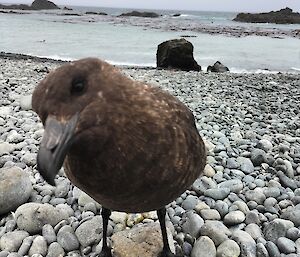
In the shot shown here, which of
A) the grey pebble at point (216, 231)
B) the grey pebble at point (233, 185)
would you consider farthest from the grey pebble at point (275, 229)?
the grey pebble at point (233, 185)

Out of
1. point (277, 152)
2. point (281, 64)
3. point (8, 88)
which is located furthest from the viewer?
point (281, 64)

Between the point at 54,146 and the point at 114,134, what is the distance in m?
0.30

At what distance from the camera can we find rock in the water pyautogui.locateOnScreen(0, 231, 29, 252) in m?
3.47

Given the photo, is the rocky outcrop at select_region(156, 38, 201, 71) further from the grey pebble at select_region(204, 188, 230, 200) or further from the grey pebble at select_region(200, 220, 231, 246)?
the grey pebble at select_region(200, 220, 231, 246)

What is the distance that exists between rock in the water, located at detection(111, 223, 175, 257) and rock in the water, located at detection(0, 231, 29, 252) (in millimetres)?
759

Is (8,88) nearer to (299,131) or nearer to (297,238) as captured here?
(299,131)

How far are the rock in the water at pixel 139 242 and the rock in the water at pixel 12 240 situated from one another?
0.76 m

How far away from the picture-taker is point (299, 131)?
6223 millimetres

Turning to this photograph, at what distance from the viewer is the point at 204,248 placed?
345 cm

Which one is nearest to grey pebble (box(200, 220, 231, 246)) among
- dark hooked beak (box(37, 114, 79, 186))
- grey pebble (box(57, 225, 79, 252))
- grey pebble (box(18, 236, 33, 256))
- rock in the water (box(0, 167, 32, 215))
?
grey pebble (box(57, 225, 79, 252))

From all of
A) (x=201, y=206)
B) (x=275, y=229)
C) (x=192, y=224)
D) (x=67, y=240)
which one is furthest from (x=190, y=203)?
(x=67, y=240)

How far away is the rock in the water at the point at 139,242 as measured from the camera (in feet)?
11.0

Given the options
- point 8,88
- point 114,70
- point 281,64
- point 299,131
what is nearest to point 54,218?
point 114,70

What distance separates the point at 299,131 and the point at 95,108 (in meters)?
4.88
